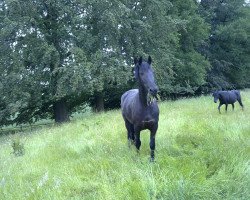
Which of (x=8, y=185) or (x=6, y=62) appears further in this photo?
(x=6, y=62)

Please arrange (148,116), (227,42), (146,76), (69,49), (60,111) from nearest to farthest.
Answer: (146,76) → (148,116) → (69,49) → (60,111) → (227,42)

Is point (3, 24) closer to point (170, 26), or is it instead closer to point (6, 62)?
point (6, 62)

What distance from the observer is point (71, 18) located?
21.4 metres

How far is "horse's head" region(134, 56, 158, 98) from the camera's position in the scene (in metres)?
7.14

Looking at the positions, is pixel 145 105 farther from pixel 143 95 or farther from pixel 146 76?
pixel 146 76

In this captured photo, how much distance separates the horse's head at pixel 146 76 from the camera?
714 centimetres

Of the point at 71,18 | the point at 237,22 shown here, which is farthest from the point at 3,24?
the point at 237,22

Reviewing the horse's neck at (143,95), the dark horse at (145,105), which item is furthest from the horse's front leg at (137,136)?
the horse's neck at (143,95)

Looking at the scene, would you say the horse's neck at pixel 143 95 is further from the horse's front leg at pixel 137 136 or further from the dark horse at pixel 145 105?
the horse's front leg at pixel 137 136

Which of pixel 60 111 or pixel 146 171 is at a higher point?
pixel 146 171

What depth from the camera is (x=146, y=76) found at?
7.39 metres

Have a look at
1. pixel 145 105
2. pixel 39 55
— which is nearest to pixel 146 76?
pixel 145 105

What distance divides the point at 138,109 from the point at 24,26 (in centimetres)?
1448

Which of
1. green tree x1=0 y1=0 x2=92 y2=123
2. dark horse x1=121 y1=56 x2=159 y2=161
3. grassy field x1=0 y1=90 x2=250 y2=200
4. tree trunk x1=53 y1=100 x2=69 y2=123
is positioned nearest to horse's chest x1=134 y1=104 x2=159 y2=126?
dark horse x1=121 y1=56 x2=159 y2=161
